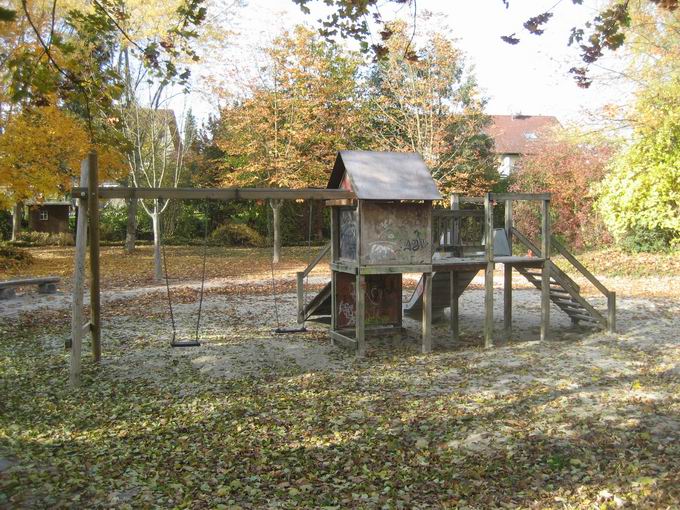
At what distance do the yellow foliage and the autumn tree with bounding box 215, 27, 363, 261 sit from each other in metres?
7.66

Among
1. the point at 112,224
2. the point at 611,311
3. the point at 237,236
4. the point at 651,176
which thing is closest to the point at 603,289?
the point at 611,311

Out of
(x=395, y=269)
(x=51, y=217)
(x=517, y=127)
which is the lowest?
(x=395, y=269)

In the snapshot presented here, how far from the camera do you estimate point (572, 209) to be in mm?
27266

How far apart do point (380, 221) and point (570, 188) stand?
20013 millimetres

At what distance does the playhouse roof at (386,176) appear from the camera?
907 centimetres

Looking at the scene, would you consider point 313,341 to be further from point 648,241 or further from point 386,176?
point 648,241

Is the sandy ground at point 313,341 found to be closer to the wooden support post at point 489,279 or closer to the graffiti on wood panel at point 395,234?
the wooden support post at point 489,279

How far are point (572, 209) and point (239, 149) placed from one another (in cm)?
1488

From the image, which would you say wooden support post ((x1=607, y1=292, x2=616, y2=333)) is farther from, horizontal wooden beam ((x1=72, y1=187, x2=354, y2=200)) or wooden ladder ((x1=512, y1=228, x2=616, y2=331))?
horizontal wooden beam ((x1=72, y1=187, x2=354, y2=200))

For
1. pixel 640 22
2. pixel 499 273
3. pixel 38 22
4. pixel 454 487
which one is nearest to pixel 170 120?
pixel 38 22

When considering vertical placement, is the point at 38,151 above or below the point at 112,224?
above

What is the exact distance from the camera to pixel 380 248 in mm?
9359

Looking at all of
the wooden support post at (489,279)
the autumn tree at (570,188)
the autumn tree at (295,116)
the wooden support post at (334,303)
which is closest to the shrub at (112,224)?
the autumn tree at (295,116)

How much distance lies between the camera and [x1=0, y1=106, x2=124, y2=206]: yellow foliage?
16.8 metres
